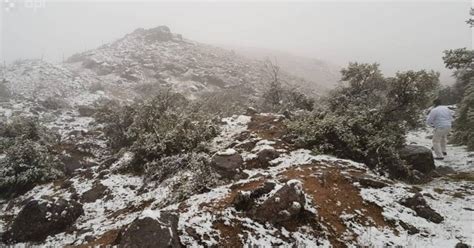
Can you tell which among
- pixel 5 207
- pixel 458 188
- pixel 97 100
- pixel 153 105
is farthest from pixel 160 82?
pixel 458 188

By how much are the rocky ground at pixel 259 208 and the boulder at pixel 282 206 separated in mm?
17

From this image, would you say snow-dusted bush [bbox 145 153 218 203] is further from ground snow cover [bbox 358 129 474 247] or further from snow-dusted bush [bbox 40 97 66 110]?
snow-dusted bush [bbox 40 97 66 110]

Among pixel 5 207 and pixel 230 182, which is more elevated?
pixel 230 182

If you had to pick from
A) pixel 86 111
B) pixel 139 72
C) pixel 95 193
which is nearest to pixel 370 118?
pixel 95 193

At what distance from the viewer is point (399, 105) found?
9.82m

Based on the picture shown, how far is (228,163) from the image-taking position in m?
7.79

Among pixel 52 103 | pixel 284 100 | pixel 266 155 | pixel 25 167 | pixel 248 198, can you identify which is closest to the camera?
→ pixel 248 198

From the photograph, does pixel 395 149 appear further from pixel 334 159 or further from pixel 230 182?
pixel 230 182

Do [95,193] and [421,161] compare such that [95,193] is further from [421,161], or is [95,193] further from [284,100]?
[284,100]

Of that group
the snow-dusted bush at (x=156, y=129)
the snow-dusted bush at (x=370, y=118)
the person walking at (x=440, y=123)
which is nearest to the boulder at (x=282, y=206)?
the snow-dusted bush at (x=370, y=118)

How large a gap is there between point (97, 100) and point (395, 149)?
16.0 meters

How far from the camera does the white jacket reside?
927 centimetres

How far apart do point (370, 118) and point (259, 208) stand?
195 inches

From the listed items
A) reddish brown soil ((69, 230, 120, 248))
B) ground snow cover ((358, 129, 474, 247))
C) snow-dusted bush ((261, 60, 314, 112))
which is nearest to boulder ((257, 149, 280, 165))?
ground snow cover ((358, 129, 474, 247))
